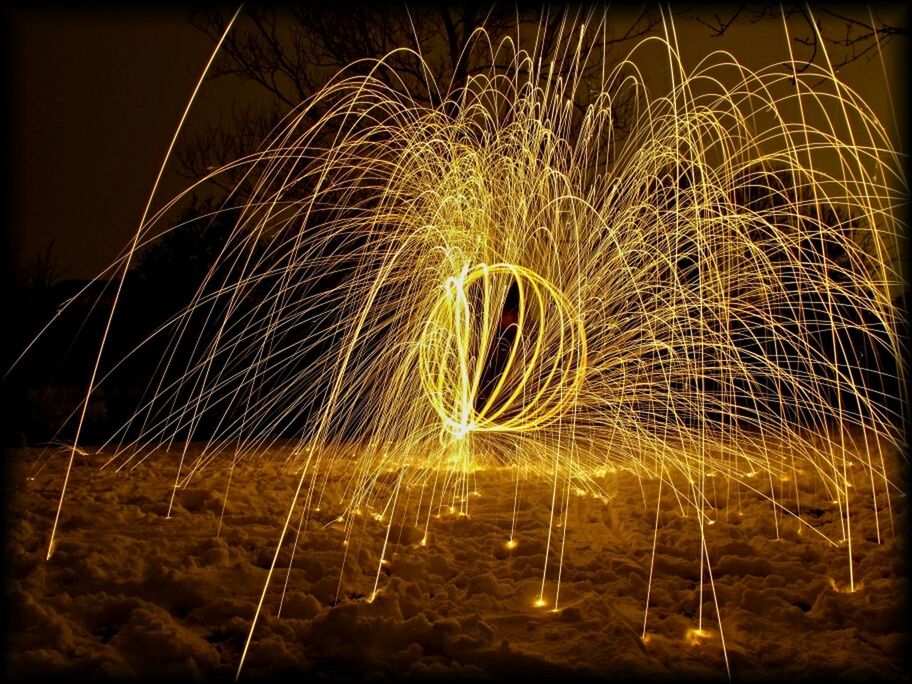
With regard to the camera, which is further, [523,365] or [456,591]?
[523,365]

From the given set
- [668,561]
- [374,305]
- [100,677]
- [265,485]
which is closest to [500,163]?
[374,305]

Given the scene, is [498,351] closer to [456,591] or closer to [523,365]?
[523,365]

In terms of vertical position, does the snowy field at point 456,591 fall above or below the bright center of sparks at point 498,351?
below

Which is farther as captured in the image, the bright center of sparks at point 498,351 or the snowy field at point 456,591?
the bright center of sparks at point 498,351

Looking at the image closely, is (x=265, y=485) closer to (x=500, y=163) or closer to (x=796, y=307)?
(x=500, y=163)

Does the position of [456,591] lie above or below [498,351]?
below

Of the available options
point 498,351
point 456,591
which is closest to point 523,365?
point 498,351
